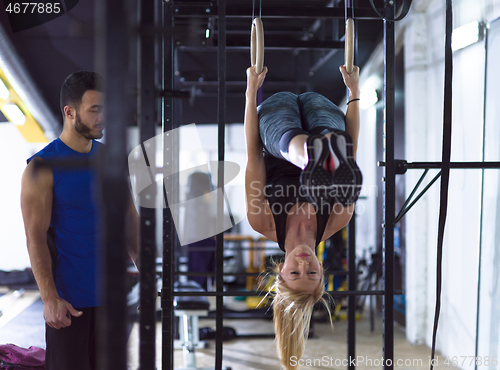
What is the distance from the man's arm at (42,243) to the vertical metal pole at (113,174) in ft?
3.66

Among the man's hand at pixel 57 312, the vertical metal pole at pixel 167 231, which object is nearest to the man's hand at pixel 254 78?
the vertical metal pole at pixel 167 231

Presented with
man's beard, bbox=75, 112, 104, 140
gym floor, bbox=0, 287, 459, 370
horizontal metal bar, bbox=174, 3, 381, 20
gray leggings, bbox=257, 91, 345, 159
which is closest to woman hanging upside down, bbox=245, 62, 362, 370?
gray leggings, bbox=257, 91, 345, 159

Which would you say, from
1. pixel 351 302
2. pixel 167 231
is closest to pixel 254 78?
pixel 167 231

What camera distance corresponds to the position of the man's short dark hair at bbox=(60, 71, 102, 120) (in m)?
1.80

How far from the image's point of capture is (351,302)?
3041mm

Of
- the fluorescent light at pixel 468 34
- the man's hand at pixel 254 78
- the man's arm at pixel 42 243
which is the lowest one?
the man's arm at pixel 42 243

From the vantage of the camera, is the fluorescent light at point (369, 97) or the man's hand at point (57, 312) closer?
the man's hand at point (57, 312)

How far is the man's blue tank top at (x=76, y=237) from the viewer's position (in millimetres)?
1917

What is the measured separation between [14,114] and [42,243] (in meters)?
2.22

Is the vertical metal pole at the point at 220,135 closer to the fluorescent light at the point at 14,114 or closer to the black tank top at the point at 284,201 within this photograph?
the black tank top at the point at 284,201

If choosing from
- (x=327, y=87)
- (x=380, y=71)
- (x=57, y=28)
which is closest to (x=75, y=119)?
(x=57, y=28)

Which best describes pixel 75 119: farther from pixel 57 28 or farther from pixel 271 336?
pixel 271 336

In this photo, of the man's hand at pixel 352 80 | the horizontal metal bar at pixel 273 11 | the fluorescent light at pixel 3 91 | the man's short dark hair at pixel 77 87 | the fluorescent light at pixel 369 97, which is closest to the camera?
the man's short dark hair at pixel 77 87

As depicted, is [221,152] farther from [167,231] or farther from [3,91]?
[3,91]
